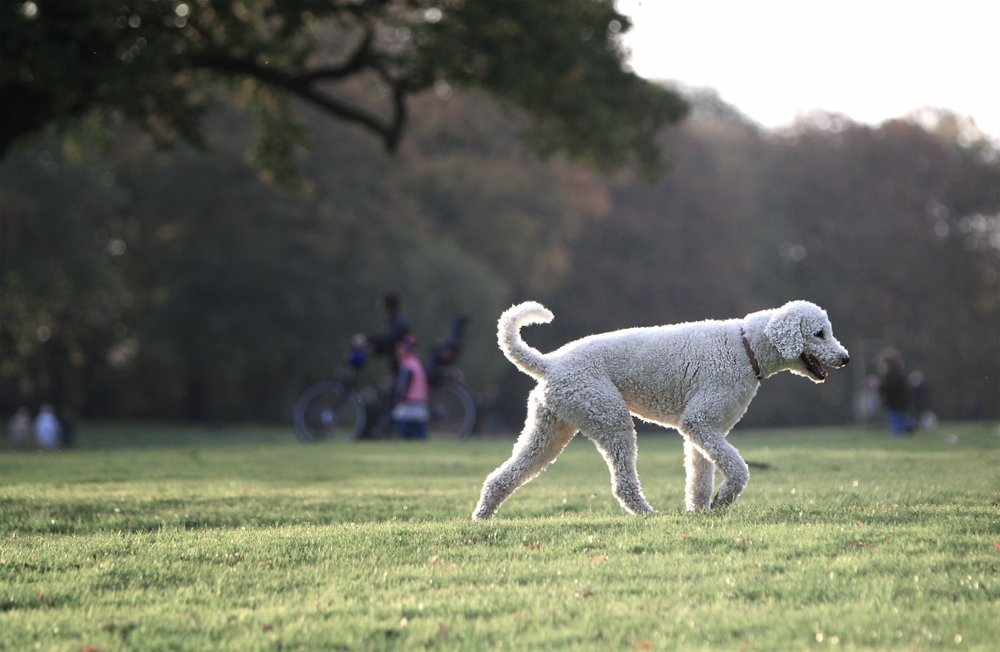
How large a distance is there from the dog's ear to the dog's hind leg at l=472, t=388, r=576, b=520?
4.57 feet

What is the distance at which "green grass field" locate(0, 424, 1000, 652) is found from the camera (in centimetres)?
364

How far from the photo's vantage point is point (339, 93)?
121 feet

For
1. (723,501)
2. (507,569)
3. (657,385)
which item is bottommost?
(507,569)


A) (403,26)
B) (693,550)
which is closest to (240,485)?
(693,550)

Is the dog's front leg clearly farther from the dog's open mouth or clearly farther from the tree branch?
the tree branch

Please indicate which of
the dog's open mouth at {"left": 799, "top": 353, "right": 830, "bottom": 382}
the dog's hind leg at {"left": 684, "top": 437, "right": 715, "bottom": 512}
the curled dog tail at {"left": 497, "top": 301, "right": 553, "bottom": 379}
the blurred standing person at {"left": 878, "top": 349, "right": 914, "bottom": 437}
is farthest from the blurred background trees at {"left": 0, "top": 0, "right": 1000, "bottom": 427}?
the dog's open mouth at {"left": 799, "top": 353, "right": 830, "bottom": 382}

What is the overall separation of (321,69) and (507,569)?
1477 cm

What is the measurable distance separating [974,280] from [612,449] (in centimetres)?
4048

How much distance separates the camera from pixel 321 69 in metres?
18.0

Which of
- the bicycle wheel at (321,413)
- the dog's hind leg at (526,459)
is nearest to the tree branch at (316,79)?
the bicycle wheel at (321,413)

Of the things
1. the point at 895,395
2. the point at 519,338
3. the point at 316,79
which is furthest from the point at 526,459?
the point at 895,395

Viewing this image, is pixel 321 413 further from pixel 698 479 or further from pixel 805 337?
pixel 805 337

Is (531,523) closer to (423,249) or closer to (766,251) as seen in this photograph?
(423,249)

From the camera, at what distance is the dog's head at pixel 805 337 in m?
6.40
